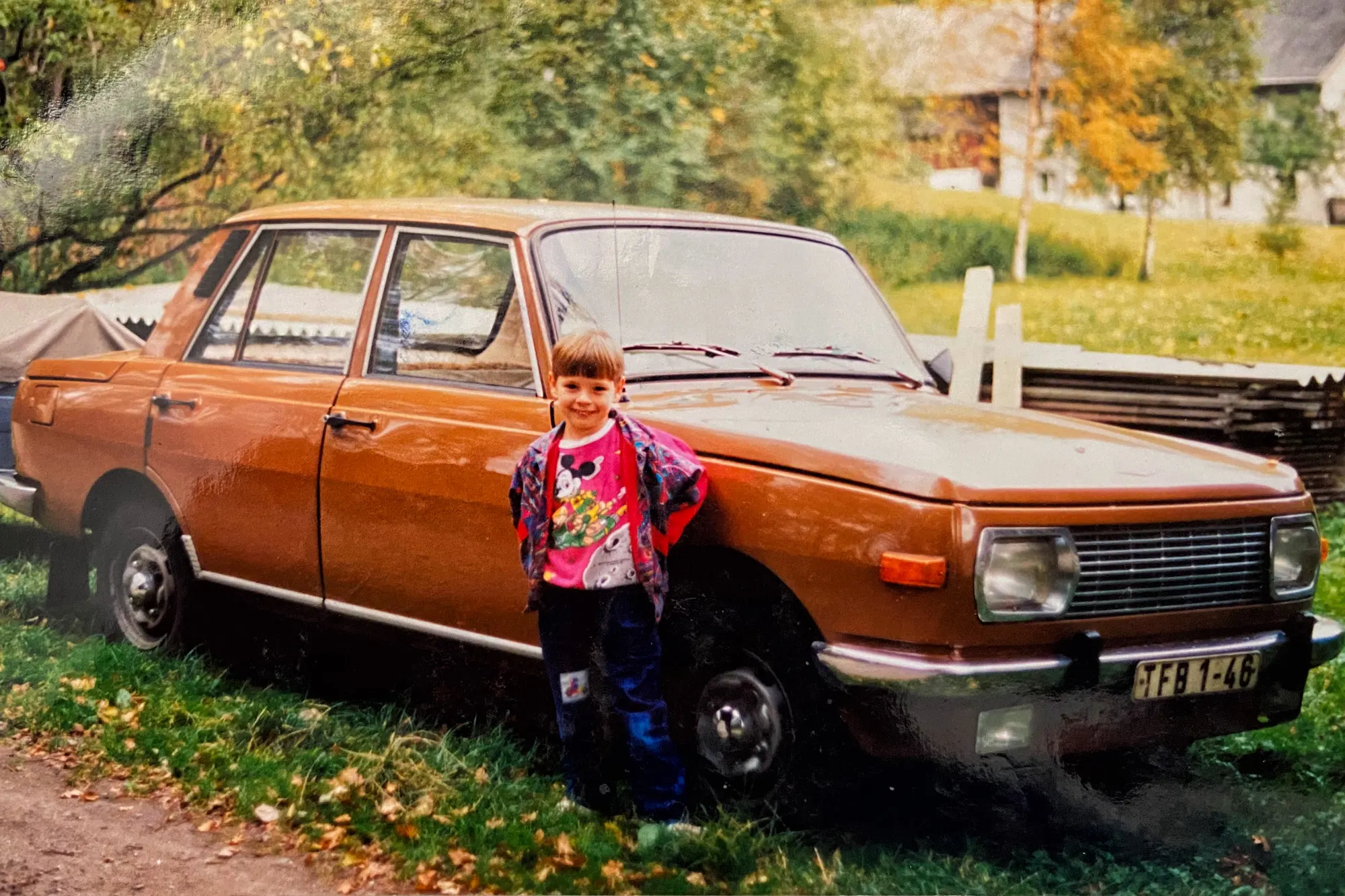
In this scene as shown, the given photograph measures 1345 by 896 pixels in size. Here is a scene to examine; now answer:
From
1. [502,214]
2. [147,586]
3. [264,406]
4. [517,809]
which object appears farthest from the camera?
[147,586]

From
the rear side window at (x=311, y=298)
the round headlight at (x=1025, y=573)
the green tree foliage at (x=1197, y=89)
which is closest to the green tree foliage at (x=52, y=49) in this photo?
the rear side window at (x=311, y=298)

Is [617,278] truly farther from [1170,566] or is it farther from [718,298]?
[1170,566]

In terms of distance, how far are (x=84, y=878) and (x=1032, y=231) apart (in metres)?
4.51

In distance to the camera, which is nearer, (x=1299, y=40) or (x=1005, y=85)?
(x=1299, y=40)

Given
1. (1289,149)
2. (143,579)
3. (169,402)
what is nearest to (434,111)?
(169,402)

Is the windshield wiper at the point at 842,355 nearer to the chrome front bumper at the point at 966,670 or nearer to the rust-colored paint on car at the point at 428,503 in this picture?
the rust-colored paint on car at the point at 428,503

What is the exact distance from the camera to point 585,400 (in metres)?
3.50

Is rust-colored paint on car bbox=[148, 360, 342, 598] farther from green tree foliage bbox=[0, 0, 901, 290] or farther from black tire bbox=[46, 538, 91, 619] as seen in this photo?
green tree foliage bbox=[0, 0, 901, 290]

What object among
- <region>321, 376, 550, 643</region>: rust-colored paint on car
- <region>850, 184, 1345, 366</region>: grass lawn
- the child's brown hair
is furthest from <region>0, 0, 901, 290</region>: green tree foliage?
the child's brown hair

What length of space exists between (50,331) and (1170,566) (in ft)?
18.3

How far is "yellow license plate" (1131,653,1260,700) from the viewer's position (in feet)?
10.9

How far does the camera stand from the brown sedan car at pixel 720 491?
127 inches

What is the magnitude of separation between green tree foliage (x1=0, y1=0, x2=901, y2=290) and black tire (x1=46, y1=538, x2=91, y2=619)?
145 centimetres

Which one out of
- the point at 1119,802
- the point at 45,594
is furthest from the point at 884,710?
the point at 45,594
